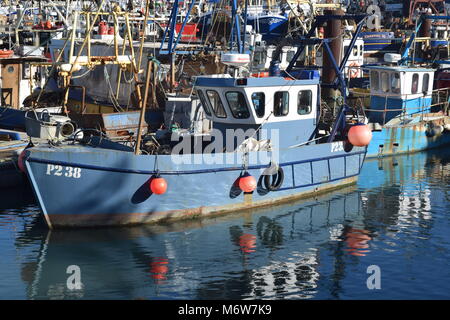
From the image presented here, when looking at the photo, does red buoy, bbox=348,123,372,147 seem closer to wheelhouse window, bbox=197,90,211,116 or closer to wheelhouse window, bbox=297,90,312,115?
wheelhouse window, bbox=297,90,312,115

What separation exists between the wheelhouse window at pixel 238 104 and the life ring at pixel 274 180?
1.59 metres

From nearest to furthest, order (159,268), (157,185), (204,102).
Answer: (159,268)
(157,185)
(204,102)

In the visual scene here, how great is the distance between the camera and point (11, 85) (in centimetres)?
2730

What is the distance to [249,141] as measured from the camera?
18.0m

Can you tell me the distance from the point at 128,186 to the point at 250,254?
312 centimetres

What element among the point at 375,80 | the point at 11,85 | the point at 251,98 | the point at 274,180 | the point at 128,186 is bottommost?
the point at 274,180

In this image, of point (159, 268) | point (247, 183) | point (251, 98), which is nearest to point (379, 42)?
point (251, 98)

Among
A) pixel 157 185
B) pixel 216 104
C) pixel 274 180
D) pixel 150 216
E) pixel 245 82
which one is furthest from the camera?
pixel 216 104

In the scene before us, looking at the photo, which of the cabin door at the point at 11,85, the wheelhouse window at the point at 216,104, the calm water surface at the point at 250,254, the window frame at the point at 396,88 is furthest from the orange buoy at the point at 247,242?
the cabin door at the point at 11,85

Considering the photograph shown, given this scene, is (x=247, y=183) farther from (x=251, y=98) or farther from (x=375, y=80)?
(x=375, y=80)

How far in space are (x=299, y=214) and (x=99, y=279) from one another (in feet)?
21.1

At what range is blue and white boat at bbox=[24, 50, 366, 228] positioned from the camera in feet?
52.6

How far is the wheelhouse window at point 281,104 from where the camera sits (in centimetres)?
1863
